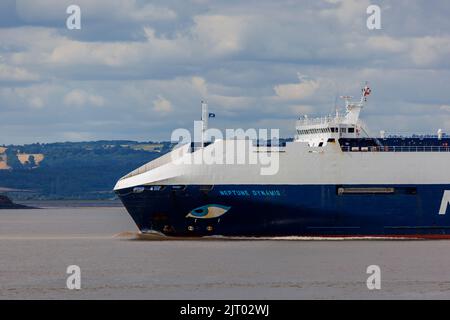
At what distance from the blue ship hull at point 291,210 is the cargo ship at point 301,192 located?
0.05m

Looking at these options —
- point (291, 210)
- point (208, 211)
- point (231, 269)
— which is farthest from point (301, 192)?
point (231, 269)

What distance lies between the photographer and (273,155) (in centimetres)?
6756

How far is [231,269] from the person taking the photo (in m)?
56.2

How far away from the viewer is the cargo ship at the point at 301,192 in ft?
218

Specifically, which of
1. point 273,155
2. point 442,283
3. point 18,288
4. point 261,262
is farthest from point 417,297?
point 273,155

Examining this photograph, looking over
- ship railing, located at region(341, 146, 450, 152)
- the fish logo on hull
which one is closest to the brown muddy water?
the fish logo on hull

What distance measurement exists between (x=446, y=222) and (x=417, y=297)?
2136cm

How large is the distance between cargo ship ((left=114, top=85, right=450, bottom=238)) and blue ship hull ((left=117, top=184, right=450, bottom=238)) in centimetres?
5

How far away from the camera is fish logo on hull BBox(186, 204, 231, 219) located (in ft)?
218

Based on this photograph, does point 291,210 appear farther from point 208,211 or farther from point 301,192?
point 208,211

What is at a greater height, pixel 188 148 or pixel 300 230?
pixel 188 148

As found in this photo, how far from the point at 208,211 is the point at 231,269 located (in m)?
10.7
